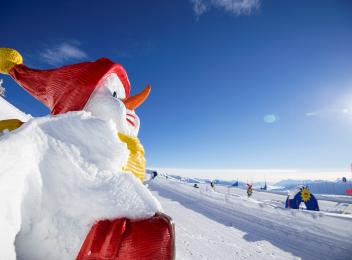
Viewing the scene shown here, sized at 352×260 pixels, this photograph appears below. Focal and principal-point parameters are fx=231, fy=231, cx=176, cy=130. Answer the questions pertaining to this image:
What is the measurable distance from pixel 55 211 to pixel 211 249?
3.14 metres

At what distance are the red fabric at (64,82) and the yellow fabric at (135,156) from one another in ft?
1.50

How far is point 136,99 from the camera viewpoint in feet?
7.31

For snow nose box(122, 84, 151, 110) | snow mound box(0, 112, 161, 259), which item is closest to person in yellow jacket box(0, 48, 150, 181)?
snow nose box(122, 84, 151, 110)

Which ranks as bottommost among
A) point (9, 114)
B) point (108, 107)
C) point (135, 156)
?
point (135, 156)

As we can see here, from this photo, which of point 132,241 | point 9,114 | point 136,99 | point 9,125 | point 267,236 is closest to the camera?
point 132,241

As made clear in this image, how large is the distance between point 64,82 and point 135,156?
2.77 ft

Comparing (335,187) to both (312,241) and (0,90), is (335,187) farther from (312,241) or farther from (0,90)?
(0,90)

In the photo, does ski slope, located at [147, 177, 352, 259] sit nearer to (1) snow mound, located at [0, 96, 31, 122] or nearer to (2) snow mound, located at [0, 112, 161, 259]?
(2) snow mound, located at [0, 112, 161, 259]

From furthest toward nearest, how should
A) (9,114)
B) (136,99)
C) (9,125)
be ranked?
(9,114), (136,99), (9,125)

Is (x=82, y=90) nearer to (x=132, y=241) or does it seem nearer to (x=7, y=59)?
(x=7, y=59)

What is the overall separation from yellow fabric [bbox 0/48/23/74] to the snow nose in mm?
997

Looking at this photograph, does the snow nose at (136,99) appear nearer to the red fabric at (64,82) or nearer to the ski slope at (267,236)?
the red fabric at (64,82)

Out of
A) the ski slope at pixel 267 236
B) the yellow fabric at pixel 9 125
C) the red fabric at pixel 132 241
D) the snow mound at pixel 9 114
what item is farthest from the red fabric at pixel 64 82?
the snow mound at pixel 9 114

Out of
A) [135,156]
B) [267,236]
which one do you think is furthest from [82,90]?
[267,236]
